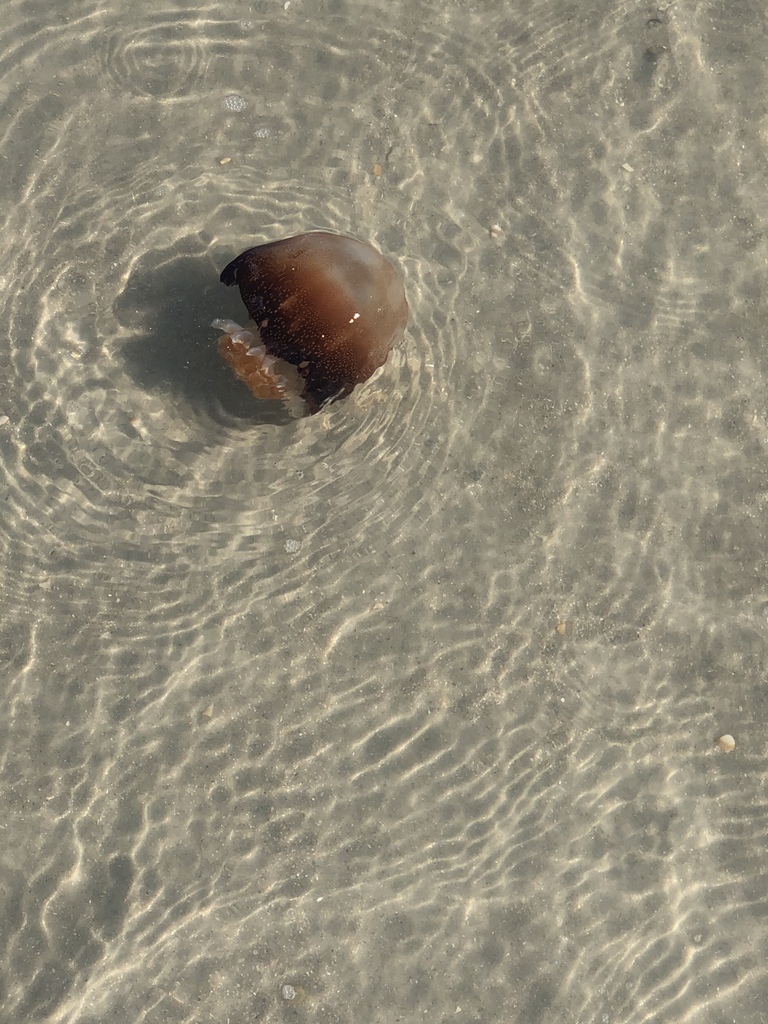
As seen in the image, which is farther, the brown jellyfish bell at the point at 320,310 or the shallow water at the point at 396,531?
the shallow water at the point at 396,531

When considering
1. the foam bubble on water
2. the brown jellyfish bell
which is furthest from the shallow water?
the brown jellyfish bell

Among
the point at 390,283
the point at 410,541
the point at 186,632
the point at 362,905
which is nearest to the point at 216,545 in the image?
the point at 186,632

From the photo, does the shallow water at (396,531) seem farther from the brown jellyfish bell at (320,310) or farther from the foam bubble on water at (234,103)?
the brown jellyfish bell at (320,310)

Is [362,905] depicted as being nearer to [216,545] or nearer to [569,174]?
[216,545]

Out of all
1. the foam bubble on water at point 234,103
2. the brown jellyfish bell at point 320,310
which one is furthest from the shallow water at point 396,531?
the brown jellyfish bell at point 320,310

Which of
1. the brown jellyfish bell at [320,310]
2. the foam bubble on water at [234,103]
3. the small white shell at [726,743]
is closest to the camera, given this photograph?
the brown jellyfish bell at [320,310]

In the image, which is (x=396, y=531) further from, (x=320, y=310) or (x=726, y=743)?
(x=726, y=743)

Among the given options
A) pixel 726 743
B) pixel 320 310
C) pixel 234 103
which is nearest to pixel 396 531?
pixel 320 310
